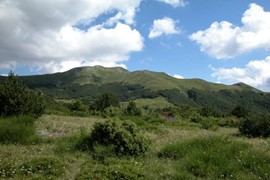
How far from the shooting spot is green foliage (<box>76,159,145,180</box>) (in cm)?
913

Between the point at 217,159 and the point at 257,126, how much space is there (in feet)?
42.1

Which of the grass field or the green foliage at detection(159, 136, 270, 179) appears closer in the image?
the grass field

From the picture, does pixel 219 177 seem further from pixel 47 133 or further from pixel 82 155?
pixel 47 133

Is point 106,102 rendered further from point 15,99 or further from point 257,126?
point 257,126

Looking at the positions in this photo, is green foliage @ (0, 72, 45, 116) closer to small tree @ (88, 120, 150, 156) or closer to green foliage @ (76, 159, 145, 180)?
small tree @ (88, 120, 150, 156)

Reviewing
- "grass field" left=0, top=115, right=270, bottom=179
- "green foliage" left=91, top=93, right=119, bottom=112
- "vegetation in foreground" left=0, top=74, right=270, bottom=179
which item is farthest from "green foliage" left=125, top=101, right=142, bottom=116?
"grass field" left=0, top=115, right=270, bottom=179

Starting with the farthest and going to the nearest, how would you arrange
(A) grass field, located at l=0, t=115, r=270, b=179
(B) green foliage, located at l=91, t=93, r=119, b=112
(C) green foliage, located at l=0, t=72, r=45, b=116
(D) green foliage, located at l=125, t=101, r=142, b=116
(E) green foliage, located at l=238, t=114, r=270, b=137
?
(B) green foliage, located at l=91, t=93, r=119, b=112 → (D) green foliage, located at l=125, t=101, r=142, b=116 → (E) green foliage, located at l=238, t=114, r=270, b=137 → (C) green foliage, located at l=0, t=72, r=45, b=116 → (A) grass field, located at l=0, t=115, r=270, b=179

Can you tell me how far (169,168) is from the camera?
10.3 metres

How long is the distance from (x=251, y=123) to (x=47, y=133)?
13.0m

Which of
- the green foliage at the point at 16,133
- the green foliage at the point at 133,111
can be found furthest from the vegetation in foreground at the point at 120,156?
the green foliage at the point at 133,111

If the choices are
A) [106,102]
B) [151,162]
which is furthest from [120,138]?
[106,102]

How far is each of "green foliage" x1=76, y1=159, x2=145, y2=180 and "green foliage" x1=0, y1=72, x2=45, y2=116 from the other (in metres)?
12.1

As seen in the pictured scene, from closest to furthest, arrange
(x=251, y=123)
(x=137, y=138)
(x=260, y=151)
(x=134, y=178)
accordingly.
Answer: (x=134, y=178), (x=260, y=151), (x=137, y=138), (x=251, y=123)

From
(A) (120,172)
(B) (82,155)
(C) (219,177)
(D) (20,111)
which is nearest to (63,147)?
(B) (82,155)
